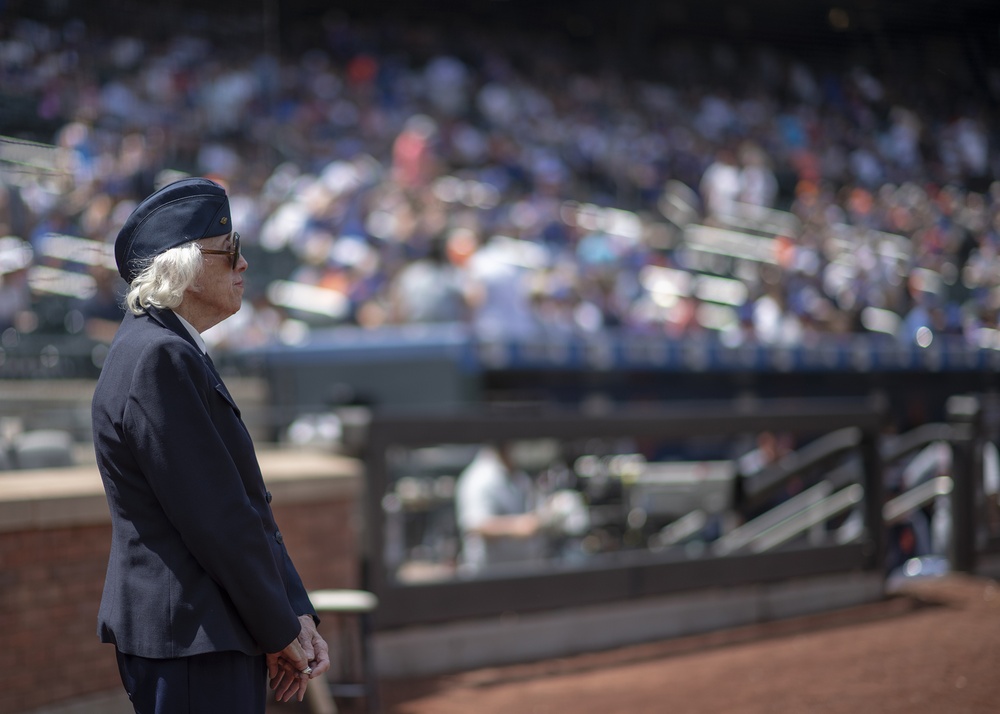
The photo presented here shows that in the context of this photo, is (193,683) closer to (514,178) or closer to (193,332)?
(193,332)

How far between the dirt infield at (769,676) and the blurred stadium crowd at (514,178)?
291cm

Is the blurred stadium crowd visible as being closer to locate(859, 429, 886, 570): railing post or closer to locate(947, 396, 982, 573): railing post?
locate(859, 429, 886, 570): railing post

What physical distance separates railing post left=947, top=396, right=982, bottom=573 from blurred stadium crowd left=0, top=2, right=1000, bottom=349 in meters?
3.48

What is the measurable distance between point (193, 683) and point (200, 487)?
1.28 feet

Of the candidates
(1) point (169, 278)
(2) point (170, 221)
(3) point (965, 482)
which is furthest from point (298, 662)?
(3) point (965, 482)

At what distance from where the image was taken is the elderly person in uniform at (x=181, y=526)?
204 centimetres

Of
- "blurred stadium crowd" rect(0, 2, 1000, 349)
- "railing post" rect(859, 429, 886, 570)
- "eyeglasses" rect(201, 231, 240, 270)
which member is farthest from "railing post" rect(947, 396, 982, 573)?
"eyeglasses" rect(201, 231, 240, 270)

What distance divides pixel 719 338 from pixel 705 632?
539 centimetres

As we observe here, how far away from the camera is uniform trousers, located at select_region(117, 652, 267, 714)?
2.05 m

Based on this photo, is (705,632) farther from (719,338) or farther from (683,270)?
(683,270)

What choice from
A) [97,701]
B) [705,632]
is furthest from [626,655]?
[97,701]

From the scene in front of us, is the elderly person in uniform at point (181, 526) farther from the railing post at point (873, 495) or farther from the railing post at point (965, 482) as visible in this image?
the railing post at point (965, 482)

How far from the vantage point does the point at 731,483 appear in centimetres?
719

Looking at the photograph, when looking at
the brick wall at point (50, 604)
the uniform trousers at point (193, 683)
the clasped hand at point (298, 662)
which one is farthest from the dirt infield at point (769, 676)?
the uniform trousers at point (193, 683)
